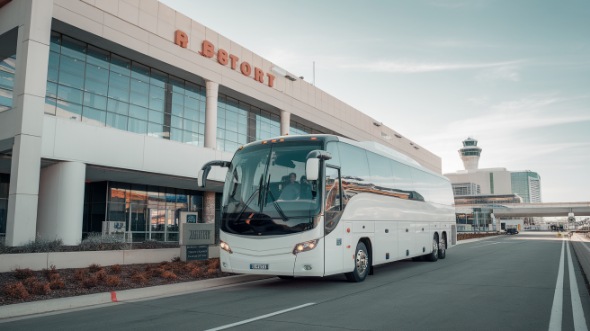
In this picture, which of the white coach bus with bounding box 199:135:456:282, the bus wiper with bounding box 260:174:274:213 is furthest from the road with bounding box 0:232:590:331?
the bus wiper with bounding box 260:174:274:213

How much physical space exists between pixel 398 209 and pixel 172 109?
16888 millimetres

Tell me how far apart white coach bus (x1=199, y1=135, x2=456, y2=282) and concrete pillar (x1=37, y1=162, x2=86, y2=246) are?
33.9ft

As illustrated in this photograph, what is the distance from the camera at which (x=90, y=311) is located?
866 cm

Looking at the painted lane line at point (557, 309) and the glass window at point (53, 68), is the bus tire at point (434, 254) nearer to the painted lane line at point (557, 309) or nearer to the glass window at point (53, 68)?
the painted lane line at point (557, 309)

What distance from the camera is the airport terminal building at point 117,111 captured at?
17562 millimetres

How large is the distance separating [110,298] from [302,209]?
4501 mm

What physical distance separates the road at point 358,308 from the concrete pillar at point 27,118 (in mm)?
9393

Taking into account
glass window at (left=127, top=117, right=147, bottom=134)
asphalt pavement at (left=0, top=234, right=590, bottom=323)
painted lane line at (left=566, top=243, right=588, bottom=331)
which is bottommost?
asphalt pavement at (left=0, top=234, right=590, bottom=323)

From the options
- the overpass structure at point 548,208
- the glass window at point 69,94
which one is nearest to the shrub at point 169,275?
the glass window at point 69,94

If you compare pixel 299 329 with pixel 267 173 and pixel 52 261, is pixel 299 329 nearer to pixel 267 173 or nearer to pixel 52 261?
pixel 267 173

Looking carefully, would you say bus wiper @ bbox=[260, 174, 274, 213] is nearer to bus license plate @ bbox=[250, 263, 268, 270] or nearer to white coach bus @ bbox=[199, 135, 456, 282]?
white coach bus @ bbox=[199, 135, 456, 282]

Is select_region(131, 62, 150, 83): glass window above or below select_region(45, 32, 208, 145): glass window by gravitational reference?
above

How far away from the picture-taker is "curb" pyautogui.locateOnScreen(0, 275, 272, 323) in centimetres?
841

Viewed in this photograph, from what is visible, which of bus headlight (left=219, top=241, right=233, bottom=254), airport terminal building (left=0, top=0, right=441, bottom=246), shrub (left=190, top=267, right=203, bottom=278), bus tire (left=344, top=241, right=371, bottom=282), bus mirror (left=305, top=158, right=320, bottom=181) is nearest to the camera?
bus mirror (left=305, top=158, right=320, bottom=181)
